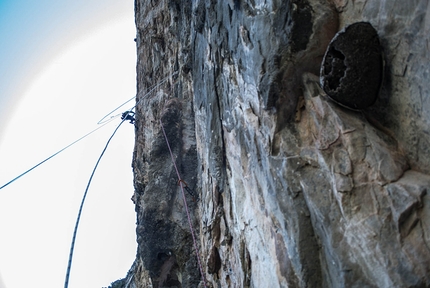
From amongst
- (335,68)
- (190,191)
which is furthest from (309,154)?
(190,191)

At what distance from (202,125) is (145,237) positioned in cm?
360

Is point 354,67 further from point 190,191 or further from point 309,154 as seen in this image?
point 190,191

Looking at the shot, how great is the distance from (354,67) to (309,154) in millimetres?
1156

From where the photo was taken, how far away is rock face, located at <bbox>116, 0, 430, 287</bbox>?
350 cm

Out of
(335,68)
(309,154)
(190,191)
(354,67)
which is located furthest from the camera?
(190,191)

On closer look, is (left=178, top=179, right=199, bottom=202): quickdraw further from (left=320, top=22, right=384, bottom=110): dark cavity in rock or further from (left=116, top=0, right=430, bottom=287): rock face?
(left=320, top=22, right=384, bottom=110): dark cavity in rock

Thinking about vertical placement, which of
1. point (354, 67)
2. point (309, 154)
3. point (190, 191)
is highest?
point (190, 191)

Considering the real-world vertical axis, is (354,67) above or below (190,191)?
below

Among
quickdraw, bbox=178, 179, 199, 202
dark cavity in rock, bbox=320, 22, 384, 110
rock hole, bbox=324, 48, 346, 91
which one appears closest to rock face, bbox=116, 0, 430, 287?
dark cavity in rock, bbox=320, 22, 384, 110

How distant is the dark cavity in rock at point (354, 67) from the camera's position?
3967 mm

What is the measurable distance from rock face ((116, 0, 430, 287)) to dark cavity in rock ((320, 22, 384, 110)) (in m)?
0.13

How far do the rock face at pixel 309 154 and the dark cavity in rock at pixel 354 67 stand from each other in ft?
0.43

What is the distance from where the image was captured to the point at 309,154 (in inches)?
169

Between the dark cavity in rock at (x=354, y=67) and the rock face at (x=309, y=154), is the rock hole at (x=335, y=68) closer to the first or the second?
the dark cavity in rock at (x=354, y=67)
